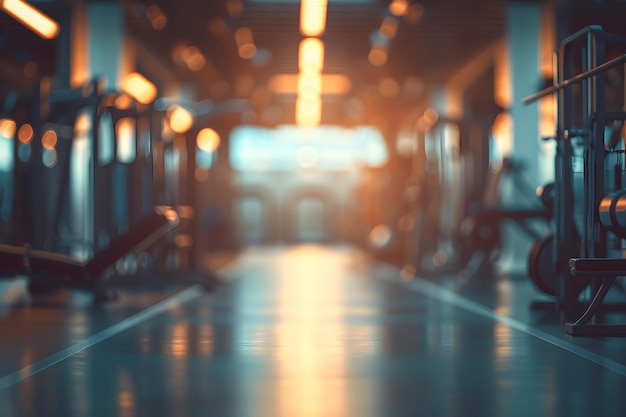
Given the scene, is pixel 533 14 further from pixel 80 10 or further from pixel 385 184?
pixel 80 10

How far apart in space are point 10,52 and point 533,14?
931 centimetres

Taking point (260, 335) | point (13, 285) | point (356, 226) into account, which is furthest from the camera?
point (356, 226)

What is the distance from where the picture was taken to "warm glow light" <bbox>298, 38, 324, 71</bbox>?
13.8 metres

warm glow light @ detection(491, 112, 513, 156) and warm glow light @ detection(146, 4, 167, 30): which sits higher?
warm glow light @ detection(146, 4, 167, 30)

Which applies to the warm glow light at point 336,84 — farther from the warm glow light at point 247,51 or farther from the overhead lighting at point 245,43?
the overhead lighting at point 245,43

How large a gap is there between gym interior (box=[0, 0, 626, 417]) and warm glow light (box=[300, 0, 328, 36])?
64 mm

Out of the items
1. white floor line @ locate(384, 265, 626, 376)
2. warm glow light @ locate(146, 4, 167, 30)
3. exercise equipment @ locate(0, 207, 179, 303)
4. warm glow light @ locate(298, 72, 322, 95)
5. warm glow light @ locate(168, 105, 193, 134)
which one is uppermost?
warm glow light @ locate(146, 4, 167, 30)

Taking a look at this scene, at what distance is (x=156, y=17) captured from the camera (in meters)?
11.7

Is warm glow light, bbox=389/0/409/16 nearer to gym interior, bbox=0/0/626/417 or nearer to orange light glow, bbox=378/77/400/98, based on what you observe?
gym interior, bbox=0/0/626/417

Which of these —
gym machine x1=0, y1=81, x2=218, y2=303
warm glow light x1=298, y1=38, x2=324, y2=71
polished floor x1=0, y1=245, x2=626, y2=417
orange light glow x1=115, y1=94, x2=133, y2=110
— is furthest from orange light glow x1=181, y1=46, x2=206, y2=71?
polished floor x1=0, y1=245, x2=626, y2=417

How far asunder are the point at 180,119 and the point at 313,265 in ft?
16.2

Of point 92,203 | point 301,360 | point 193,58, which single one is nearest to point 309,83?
point 193,58

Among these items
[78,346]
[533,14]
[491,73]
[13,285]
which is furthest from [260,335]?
[491,73]

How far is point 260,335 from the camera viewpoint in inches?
178
